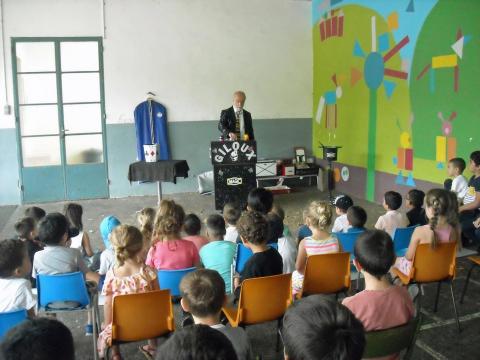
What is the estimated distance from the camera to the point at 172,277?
281 cm

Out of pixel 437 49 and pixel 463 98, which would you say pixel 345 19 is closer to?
pixel 437 49

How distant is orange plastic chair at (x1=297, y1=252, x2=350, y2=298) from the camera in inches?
111

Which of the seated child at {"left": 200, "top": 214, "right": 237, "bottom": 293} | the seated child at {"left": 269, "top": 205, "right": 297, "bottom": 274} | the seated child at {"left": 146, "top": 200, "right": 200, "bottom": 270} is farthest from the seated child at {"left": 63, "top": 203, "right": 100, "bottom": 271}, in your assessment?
the seated child at {"left": 269, "top": 205, "right": 297, "bottom": 274}

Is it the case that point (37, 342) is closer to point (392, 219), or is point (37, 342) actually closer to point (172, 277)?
point (172, 277)

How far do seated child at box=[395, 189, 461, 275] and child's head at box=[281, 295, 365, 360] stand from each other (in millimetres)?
2115

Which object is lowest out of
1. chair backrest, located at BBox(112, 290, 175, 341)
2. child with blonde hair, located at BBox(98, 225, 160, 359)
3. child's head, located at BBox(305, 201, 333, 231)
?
chair backrest, located at BBox(112, 290, 175, 341)

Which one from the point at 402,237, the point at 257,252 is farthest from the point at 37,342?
the point at 402,237

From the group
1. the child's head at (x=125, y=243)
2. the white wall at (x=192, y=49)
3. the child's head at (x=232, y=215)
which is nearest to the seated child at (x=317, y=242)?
the child's head at (x=232, y=215)

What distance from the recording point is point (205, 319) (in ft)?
6.28

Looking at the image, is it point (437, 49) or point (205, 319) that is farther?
point (437, 49)

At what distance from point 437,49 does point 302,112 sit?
11.1 ft

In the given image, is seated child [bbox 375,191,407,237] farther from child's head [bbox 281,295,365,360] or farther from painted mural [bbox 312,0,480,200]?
child's head [bbox 281,295,365,360]

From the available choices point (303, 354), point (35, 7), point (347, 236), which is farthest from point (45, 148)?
point (303, 354)

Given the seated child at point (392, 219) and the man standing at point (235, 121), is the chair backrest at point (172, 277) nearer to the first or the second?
the seated child at point (392, 219)
